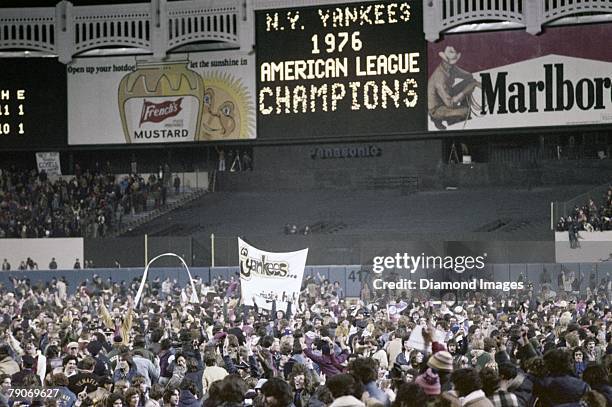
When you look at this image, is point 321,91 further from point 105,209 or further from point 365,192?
point 105,209

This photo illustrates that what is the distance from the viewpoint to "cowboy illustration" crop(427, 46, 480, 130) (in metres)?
46.3

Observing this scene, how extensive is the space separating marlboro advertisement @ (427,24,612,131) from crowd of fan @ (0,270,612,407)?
1697cm

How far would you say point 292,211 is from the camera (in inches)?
1868

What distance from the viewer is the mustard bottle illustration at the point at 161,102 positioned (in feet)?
166

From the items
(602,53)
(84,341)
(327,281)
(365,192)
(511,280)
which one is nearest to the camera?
(84,341)

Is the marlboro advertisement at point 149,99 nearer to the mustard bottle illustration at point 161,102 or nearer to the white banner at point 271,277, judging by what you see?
the mustard bottle illustration at point 161,102

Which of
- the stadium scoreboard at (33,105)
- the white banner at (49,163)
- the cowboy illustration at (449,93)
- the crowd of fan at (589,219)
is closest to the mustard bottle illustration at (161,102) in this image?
the stadium scoreboard at (33,105)

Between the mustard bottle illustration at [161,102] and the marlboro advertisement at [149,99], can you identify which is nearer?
the marlboro advertisement at [149,99]

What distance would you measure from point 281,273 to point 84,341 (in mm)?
6137

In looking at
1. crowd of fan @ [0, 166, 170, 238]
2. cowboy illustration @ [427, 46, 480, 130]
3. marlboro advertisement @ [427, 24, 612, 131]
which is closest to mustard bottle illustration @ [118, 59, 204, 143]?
crowd of fan @ [0, 166, 170, 238]

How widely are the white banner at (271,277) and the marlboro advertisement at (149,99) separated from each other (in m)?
26.9

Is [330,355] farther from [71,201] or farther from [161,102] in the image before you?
[161,102]

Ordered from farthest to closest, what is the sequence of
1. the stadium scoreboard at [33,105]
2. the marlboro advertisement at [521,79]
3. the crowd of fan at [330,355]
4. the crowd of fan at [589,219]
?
1. the stadium scoreboard at [33,105]
2. the marlboro advertisement at [521,79]
3. the crowd of fan at [589,219]
4. the crowd of fan at [330,355]

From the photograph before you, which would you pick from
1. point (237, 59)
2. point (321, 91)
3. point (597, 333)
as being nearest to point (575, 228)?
point (321, 91)
